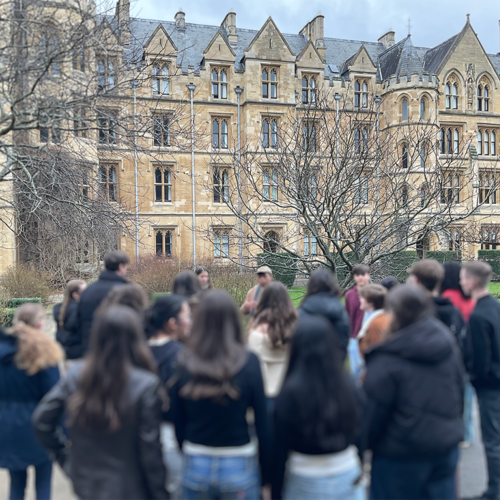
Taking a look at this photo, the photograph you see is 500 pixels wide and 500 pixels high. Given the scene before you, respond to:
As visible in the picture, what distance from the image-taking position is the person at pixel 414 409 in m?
2.27

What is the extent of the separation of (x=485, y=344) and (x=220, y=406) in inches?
77.1

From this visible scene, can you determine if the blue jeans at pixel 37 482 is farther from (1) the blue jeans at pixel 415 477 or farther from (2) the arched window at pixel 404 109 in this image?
(2) the arched window at pixel 404 109

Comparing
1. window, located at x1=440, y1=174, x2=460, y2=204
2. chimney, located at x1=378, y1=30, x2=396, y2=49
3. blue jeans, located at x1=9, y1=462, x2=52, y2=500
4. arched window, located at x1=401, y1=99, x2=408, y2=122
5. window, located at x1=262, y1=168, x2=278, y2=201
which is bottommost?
blue jeans, located at x1=9, y1=462, x2=52, y2=500

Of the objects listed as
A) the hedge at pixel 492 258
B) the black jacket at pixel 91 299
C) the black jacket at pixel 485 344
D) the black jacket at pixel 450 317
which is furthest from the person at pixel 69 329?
the hedge at pixel 492 258

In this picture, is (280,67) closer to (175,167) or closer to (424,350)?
(175,167)

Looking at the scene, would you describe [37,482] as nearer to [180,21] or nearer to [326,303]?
[326,303]

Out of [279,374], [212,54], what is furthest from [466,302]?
[212,54]

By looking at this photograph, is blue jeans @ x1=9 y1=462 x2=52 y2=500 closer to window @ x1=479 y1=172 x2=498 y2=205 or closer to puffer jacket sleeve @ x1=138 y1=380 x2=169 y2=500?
puffer jacket sleeve @ x1=138 y1=380 x2=169 y2=500

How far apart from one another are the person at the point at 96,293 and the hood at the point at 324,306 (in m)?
1.54

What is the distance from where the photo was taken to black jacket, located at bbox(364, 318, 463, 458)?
7.44ft

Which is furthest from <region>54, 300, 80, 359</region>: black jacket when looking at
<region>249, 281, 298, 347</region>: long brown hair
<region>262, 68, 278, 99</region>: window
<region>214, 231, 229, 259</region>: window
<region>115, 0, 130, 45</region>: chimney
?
<region>262, 68, 278, 99</region>: window

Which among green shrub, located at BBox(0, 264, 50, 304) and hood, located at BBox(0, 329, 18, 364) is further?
green shrub, located at BBox(0, 264, 50, 304)

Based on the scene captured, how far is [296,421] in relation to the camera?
2041mm

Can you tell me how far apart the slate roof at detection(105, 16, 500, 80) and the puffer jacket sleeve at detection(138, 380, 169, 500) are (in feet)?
86.5
